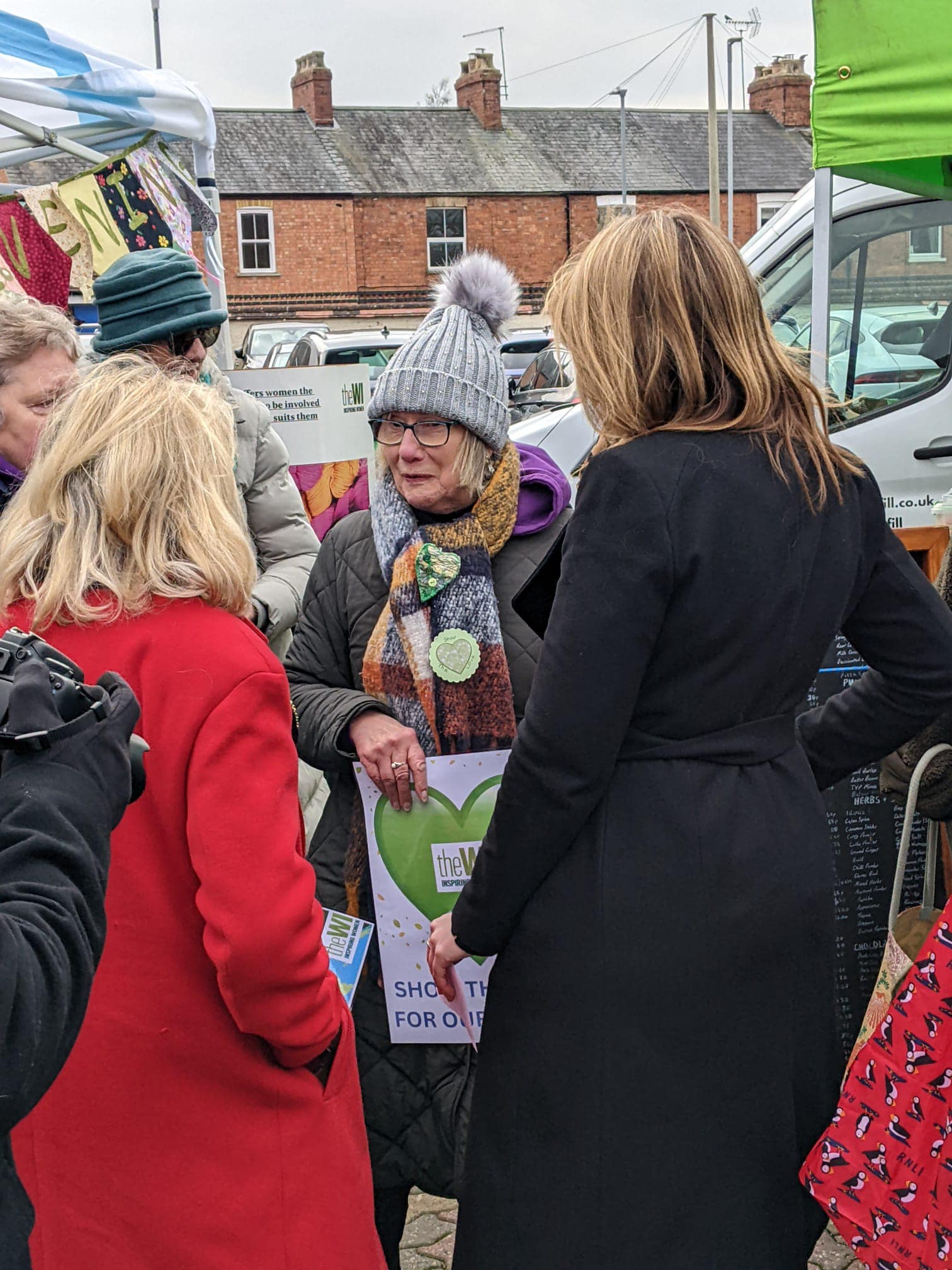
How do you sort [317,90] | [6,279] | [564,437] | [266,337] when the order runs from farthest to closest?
[317,90] < [266,337] < [564,437] < [6,279]

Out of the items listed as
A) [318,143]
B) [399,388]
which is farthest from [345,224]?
[399,388]

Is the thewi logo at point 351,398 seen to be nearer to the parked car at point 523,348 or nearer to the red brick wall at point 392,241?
the parked car at point 523,348

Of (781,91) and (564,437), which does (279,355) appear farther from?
(781,91)

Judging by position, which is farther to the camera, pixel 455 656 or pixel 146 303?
pixel 146 303

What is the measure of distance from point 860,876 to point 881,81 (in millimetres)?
2459

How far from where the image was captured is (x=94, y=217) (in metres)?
4.53

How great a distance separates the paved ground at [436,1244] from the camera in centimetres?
290

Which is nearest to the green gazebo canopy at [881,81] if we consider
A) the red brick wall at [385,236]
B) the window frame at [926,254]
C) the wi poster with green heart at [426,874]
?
the window frame at [926,254]

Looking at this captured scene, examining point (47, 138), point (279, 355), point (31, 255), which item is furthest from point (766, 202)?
point (31, 255)

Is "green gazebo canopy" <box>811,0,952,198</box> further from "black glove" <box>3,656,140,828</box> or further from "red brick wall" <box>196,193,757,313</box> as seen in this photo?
"red brick wall" <box>196,193,757,313</box>

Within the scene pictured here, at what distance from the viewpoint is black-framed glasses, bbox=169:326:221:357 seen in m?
2.92

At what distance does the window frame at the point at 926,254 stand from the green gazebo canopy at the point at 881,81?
144cm

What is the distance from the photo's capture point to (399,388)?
7.98ft

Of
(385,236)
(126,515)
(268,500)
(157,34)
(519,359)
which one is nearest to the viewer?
(126,515)
